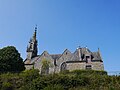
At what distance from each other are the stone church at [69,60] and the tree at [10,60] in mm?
7394

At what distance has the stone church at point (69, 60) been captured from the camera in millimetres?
44875

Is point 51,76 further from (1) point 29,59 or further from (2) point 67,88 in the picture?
(1) point 29,59

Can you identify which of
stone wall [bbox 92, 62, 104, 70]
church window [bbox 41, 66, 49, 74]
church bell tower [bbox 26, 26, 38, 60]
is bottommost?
church window [bbox 41, 66, 49, 74]

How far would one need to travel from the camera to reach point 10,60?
41.9m

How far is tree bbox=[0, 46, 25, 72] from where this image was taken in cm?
4047

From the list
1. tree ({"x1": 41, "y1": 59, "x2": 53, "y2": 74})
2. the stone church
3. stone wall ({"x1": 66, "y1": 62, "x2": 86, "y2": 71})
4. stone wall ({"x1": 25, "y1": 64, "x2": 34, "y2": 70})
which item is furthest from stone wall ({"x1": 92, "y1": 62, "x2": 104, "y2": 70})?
stone wall ({"x1": 25, "y1": 64, "x2": 34, "y2": 70})

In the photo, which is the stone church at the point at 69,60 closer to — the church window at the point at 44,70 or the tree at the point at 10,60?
the church window at the point at 44,70

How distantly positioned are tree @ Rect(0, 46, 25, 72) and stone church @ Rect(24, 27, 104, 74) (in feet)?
24.3

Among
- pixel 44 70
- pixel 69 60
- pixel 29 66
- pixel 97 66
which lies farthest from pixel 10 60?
pixel 97 66

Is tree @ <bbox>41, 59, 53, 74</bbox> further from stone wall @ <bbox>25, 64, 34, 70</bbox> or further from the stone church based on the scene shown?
stone wall @ <bbox>25, 64, 34, 70</bbox>

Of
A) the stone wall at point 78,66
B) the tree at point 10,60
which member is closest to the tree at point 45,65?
the stone wall at point 78,66

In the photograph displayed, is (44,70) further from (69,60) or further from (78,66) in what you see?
(78,66)

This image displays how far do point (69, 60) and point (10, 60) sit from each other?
1321 centimetres

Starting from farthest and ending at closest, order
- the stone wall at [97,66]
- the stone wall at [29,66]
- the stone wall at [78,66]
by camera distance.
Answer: the stone wall at [29,66], the stone wall at [78,66], the stone wall at [97,66]
